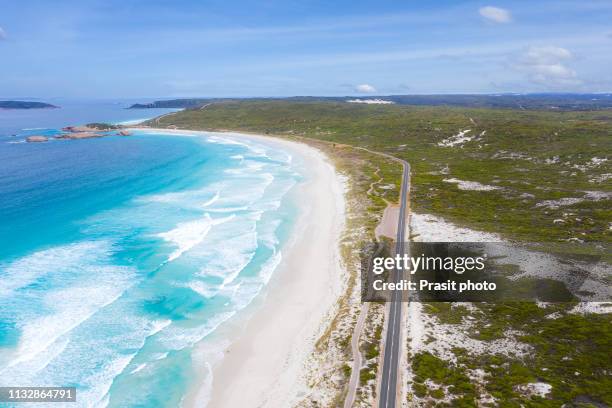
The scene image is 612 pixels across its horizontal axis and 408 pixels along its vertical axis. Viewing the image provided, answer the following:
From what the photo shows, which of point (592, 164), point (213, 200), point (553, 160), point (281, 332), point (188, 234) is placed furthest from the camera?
point (553, 160)

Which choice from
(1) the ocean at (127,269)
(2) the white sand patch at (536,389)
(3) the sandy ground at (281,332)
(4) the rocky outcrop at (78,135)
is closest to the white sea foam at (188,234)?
(1) the ocean at (127,269)

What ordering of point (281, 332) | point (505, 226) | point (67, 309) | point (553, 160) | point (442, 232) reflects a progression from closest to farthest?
point (281, 332), point (67, 309), point (442, 232), point (505, 226), point (553, 160)

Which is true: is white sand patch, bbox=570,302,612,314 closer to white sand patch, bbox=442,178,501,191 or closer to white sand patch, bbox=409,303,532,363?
white sand patch, bbox=409,303,532,363

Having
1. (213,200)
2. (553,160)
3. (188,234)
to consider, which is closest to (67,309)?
(188,234)

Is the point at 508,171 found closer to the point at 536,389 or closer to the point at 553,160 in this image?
the point at 553,160

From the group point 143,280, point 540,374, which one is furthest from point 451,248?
point 143,280
